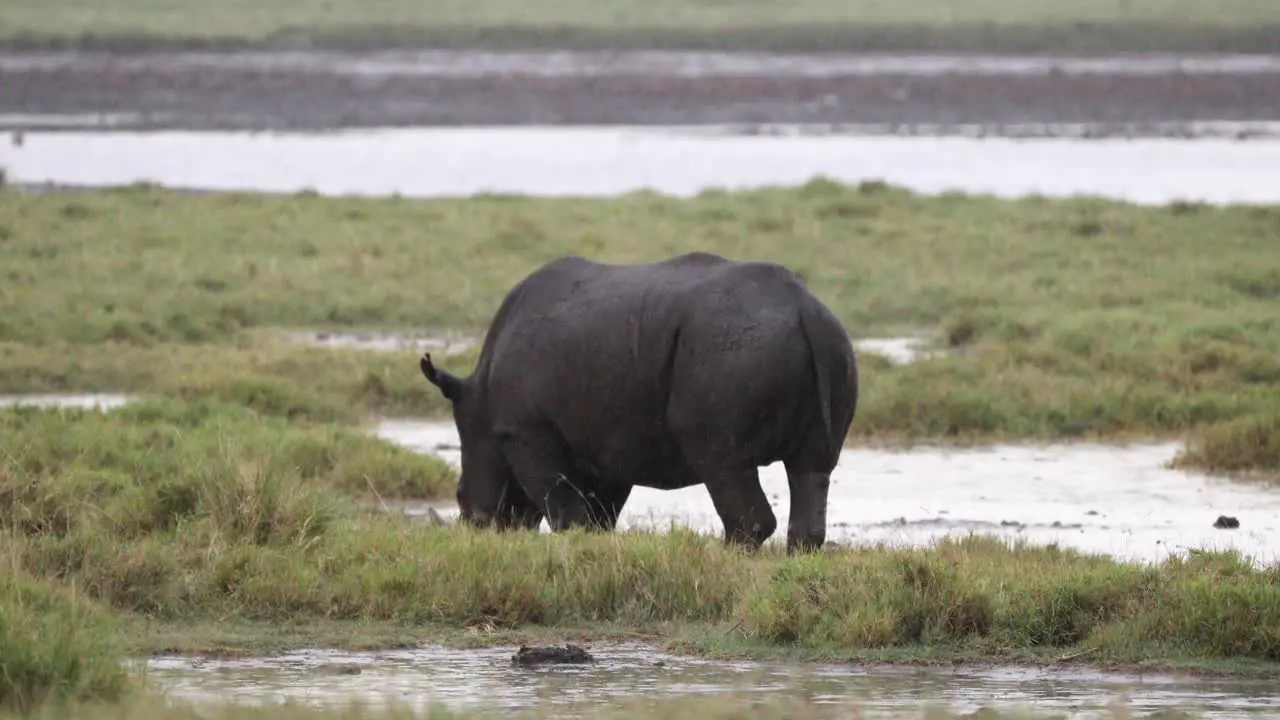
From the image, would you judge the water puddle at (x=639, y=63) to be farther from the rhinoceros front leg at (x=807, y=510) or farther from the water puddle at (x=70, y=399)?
the rhinoceros front leg at (x=807, y=510)

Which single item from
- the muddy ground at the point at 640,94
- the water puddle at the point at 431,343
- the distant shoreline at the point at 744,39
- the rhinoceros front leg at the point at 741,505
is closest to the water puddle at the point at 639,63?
the muddy ground at the point at 640,94

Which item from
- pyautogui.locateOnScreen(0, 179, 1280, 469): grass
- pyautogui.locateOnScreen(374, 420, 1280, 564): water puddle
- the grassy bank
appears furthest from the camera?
pyautogui.locateOnScreen(0, 179, 1280, 469): grass

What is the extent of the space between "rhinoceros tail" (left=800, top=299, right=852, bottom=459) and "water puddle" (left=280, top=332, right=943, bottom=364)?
8.12m

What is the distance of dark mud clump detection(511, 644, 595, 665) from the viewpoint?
7.71 meters

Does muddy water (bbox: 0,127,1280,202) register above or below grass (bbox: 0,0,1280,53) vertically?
below

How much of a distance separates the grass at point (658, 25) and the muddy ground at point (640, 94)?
12.8ft

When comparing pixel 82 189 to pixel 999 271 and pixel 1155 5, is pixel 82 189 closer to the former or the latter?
pixel 999 271

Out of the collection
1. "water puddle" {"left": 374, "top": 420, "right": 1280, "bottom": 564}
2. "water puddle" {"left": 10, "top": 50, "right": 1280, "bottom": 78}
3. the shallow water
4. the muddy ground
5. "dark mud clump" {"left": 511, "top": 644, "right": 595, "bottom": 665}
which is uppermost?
"water puddle" {"left": 10, "top": 50, "right": 1280, "bottom": 78}

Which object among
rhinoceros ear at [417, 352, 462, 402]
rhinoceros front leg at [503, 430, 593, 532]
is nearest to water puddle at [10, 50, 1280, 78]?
rhinoceros ear at [417, 352, 462, 402]

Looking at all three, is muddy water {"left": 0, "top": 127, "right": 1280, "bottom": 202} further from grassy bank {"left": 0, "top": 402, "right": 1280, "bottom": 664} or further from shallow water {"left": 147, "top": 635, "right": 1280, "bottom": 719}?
shallow water {"left": 147, "top": 635, "right": 1280, "bottom": 719}

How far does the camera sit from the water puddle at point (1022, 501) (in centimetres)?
1092

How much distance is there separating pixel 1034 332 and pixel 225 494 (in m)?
9.92

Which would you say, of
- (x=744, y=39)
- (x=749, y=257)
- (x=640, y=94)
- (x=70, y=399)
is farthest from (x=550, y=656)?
(x=744, y=39)

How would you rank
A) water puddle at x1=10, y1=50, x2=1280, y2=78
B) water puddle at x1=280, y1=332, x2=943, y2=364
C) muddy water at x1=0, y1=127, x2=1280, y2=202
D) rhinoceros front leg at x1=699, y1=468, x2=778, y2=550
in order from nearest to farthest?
rhinoceros front leg at x1=699, y1=468, x2=778, y2=550 < water puddle at x1=280, y1=332, x2=943, y2=364 < muddy water at x1=0, y1=127, x2=1280, y2=202 < water puddle at x1=10, y1=50, x2=1280, y2=78
